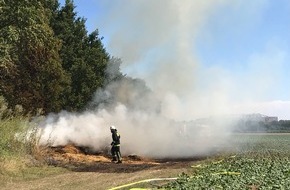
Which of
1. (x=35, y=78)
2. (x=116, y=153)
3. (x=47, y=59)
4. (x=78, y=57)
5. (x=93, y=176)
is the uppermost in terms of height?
(x=78, y=57)

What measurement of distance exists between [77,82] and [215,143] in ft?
44.7

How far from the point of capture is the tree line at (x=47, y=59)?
25.5 metres

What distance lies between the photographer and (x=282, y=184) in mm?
13695

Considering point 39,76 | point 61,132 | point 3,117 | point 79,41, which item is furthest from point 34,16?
point 79,41

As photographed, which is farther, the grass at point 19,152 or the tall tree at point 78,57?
the tall tree at point 78,57

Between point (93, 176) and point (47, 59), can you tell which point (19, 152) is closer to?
point (93, 176)

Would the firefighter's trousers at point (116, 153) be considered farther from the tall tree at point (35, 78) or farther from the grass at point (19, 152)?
the tall tree at point (35, 78)

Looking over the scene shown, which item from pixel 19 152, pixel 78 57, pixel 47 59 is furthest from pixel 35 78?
pixel 19 152

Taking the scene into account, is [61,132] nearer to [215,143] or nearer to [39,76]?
[39,76]

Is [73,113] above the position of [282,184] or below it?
above

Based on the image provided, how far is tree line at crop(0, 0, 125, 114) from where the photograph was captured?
25.5 m

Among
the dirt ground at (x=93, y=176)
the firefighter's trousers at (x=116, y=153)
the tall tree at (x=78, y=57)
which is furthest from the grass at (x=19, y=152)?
the tall tree at (x=78, y=57)

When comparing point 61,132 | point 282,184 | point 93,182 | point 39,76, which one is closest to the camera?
point 282,184

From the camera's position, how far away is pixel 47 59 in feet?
120
